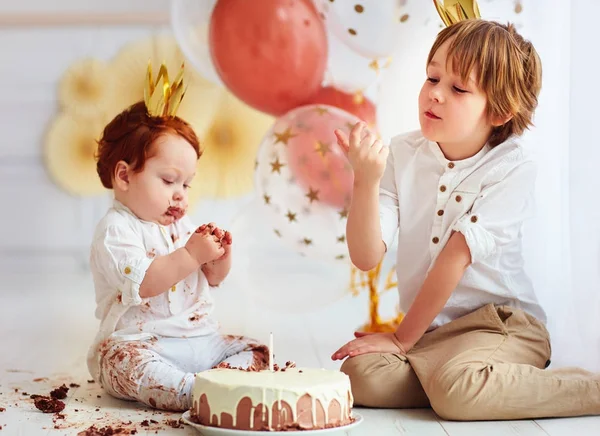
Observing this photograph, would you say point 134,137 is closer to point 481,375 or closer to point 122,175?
point 122,175

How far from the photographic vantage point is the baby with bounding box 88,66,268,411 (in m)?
1.69

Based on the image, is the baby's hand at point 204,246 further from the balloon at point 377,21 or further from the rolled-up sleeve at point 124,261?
the balloon at point 377,21

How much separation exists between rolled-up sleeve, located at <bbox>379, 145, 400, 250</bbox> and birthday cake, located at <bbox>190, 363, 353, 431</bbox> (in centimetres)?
48

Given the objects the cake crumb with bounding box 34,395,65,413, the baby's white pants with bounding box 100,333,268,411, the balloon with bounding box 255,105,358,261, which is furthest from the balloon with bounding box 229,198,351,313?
the cake crumb with bounding box 34,395,65,413

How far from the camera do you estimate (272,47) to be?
7.18 ft

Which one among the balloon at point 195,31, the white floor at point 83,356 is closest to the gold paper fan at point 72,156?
the white floor at point 83,356

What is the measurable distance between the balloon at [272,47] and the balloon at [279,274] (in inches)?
14.7

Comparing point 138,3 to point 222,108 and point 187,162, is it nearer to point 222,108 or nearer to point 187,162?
point 222,108

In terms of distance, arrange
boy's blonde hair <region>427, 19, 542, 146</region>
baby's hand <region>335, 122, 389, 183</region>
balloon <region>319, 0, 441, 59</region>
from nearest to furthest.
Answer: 1. baby's hand <region>335, 122, 389, 183</region>
2. boy's blonde hair <region>427, 19, 542, 146</region>
3. balloon <region>319, 0, 441, 59</region>

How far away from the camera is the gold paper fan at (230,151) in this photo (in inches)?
98.1

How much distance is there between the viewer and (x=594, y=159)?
194 centimetres

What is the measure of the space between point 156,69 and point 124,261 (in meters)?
1.03

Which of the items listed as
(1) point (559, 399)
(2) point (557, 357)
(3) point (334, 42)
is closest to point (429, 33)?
(3) point (334, 42)

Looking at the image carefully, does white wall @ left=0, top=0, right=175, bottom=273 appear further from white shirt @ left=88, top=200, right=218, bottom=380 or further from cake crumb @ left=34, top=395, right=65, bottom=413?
cake crumb @ left=34, top=395, right=65, bottom=413
